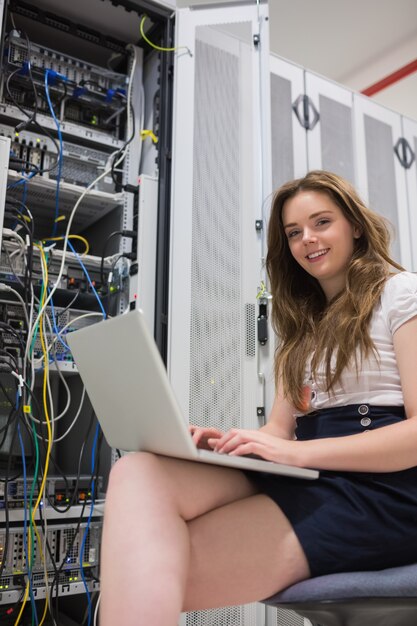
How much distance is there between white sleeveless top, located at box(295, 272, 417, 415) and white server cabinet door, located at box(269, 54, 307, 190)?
5.20 feet

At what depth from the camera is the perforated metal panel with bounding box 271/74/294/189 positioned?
268 cm

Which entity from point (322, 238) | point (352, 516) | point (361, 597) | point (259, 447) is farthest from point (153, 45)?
point (361, 597)

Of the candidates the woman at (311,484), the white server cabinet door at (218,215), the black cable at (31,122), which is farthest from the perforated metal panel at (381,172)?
the woman at (311,484)

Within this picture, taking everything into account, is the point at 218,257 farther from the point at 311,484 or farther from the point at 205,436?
the point at 311,484

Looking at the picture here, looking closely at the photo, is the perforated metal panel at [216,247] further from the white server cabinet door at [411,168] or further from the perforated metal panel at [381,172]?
the white server cabinet door at [411,168]

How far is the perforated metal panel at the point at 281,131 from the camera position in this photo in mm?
2680

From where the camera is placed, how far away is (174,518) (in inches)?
35.0

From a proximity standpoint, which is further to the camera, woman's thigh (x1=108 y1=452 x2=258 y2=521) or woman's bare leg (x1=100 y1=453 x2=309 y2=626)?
A: woman's thigh (x1=108 y1=452 x2=258 y2=521)

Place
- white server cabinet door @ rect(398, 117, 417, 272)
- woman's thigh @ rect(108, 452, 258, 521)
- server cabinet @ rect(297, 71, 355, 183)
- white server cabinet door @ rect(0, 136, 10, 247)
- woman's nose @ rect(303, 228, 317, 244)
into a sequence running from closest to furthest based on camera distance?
1. woman's thigh @ rect(108, 452, 258, 521)
2. woman's nose @ rect(303, 228, 317, 244)
3. white server cabinet door @ rect(0, 136, 10, 247)
4. server cabinet @ rect(297, 71, 355, 183)
5. white server cabinet door @ rect(398, 117, 417, 272)

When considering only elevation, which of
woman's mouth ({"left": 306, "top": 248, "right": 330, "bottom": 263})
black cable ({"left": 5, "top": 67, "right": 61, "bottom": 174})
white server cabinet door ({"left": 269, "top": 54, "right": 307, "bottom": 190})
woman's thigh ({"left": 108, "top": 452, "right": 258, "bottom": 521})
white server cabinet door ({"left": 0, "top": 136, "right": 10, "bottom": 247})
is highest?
white server cabinet door ({"left": 269, "top": 54, "right": 307, "bottom": 190})

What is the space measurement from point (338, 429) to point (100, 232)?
1805mm

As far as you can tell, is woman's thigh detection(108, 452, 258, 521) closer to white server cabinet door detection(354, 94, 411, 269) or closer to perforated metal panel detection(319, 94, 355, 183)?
perforated metal panel detection(319, 94, 355, 183)

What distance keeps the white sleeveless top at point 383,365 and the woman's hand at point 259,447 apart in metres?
0.21

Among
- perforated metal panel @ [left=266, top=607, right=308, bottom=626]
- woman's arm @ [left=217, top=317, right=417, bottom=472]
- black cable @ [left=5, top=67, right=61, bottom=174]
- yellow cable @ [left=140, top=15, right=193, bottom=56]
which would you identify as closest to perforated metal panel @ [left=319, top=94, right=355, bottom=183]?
yellow cable @ [left=140, top=15, right=193, bottom=56]
